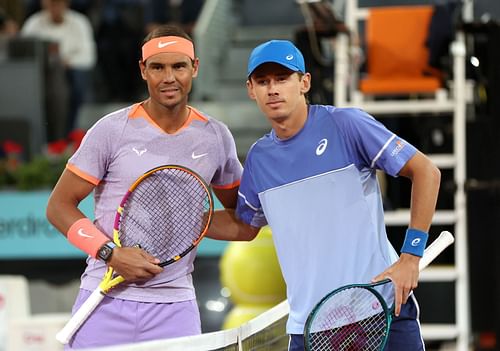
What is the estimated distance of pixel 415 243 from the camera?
163 inches

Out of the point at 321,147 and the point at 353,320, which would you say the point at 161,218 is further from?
the point at 353,320

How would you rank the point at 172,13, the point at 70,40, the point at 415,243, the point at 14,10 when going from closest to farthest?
the point at 415,243
the point at 70,40
the point at 172,13
the point at 14,10

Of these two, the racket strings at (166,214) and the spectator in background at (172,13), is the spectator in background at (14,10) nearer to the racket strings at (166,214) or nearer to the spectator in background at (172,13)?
the spectator in background at (172,13)

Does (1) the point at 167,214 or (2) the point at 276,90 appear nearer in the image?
(2) the point at 276,90

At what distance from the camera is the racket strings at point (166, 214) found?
4465 millimetres

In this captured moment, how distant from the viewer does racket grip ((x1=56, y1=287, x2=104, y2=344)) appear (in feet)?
14.4

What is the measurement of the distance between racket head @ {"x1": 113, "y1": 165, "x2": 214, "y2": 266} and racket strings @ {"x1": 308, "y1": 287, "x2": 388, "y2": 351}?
2.00ft

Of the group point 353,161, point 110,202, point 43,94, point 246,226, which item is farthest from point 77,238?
point 43,94

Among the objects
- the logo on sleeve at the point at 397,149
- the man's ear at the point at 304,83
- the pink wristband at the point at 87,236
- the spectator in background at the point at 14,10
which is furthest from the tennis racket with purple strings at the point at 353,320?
the spectator in background at the point at 14,10

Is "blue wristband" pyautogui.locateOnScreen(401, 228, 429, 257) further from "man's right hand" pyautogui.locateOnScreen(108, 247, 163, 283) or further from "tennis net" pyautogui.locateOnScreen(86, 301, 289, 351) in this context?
"man's right hand" pyautogui.locateOnScreen(108, 247, 163, 283)

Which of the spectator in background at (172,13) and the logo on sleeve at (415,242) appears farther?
the spectator in background at (172,13)

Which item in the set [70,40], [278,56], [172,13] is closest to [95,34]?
[172,13]

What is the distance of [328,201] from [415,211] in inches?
12.3

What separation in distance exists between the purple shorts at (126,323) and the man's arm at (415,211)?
0.85 m
